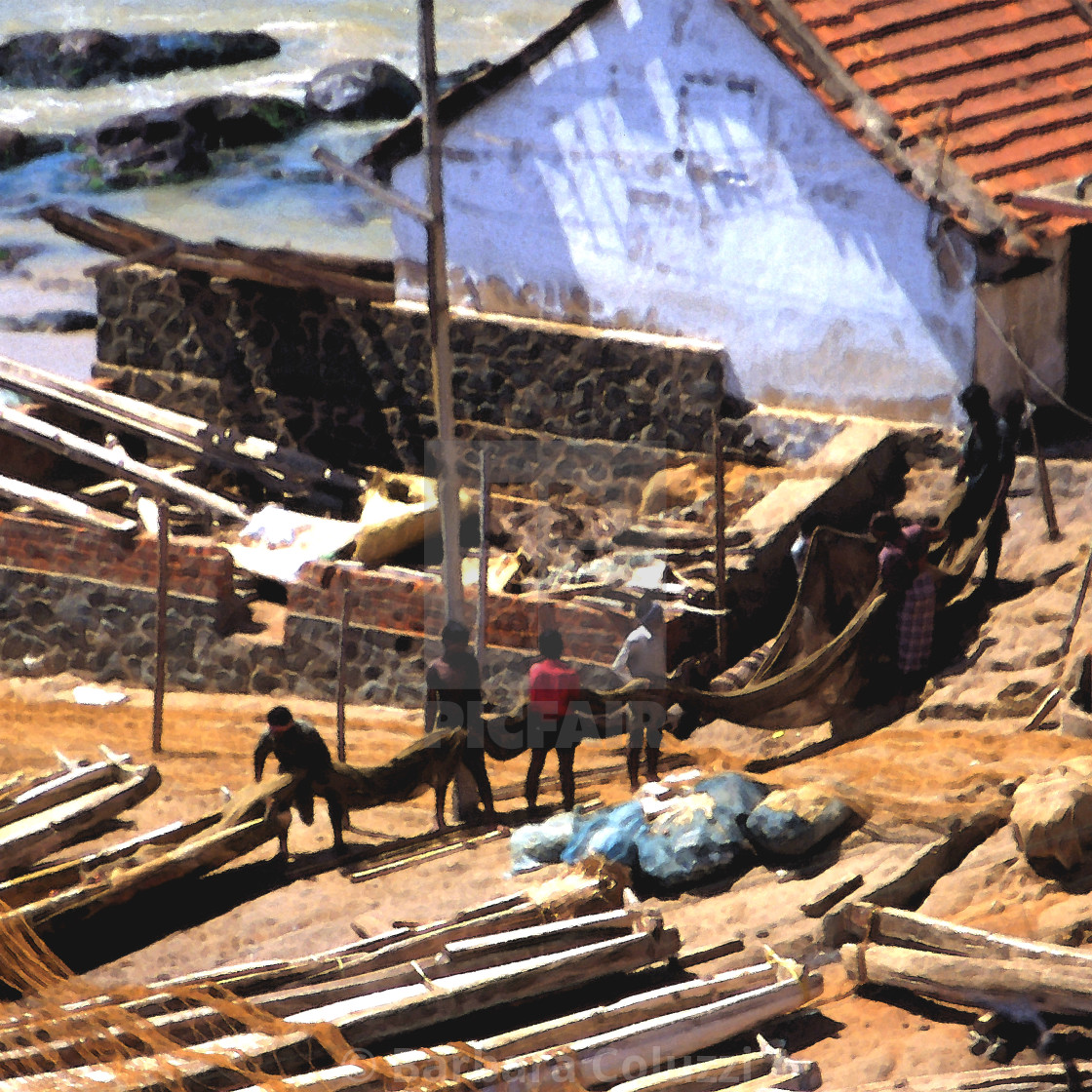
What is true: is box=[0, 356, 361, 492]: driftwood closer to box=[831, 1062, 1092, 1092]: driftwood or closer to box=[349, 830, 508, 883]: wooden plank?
box=[349, 830, 508, 883]: wooden plank

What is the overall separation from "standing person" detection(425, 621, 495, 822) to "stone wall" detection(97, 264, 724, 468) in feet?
17.2

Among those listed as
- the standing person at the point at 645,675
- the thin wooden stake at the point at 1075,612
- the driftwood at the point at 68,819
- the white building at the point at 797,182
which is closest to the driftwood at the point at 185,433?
the white building at the point at 797,182

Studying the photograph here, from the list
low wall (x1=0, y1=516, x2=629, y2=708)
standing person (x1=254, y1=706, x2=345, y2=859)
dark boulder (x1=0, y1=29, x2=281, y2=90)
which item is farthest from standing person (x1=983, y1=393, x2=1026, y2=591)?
dark boulder (x1=0, y1=29, x2=281, y2=90)

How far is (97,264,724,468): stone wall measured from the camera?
16875 mm

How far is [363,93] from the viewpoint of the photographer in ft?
113

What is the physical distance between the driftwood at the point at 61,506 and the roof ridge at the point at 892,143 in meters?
7.02

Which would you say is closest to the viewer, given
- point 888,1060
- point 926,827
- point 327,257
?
point 888,1060

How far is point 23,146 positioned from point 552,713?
27.1 m

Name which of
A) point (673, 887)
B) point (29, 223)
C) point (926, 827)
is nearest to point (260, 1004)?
point (673, 887)

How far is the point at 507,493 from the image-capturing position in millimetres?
17531

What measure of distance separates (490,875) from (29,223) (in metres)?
25.5

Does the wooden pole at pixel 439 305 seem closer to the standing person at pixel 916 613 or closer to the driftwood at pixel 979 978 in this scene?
the standing person at pixel 916 613

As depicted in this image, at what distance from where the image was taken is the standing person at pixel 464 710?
12.0 metres

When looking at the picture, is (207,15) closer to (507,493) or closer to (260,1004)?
(507,493)
